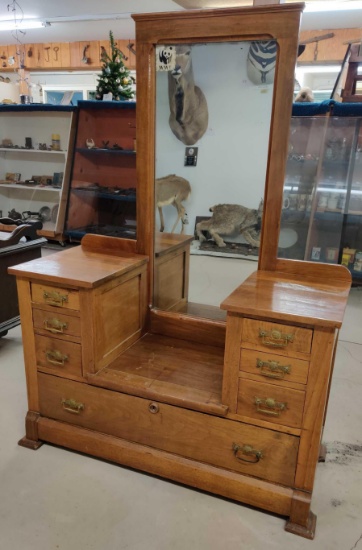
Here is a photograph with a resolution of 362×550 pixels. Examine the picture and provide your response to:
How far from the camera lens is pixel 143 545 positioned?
4.61 feet

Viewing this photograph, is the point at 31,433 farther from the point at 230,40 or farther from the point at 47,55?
the point at 47,55

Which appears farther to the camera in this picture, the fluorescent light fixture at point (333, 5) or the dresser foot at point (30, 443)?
the fluorescent light fixture at point (333, 5)

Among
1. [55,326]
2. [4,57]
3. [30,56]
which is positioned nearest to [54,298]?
[55,326]

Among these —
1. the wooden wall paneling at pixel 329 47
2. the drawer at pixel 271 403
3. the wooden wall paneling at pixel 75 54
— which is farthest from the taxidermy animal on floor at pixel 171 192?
the wooden wall paneling at pixel 75 54

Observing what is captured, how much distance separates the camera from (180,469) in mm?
1611

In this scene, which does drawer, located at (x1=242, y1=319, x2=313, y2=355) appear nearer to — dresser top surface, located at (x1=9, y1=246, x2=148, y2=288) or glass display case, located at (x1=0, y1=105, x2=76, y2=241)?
dresser top surface, located at (x1=9, y1=246, x2=148, y2=288)

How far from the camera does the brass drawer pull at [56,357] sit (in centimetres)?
171

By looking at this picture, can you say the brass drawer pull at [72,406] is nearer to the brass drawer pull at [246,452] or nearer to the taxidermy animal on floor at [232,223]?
the brass drawer pull at [246,452]

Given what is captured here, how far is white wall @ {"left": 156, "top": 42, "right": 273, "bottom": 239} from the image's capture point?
1742 mm

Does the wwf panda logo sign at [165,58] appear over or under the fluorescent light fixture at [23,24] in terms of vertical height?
under

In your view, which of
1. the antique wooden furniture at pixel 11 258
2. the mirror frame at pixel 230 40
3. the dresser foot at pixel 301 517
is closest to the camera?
the dresser foot at pixel 301 517

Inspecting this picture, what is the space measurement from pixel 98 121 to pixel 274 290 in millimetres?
4206

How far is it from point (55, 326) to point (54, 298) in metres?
0.12

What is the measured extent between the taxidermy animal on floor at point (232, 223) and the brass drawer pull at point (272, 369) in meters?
0.63
